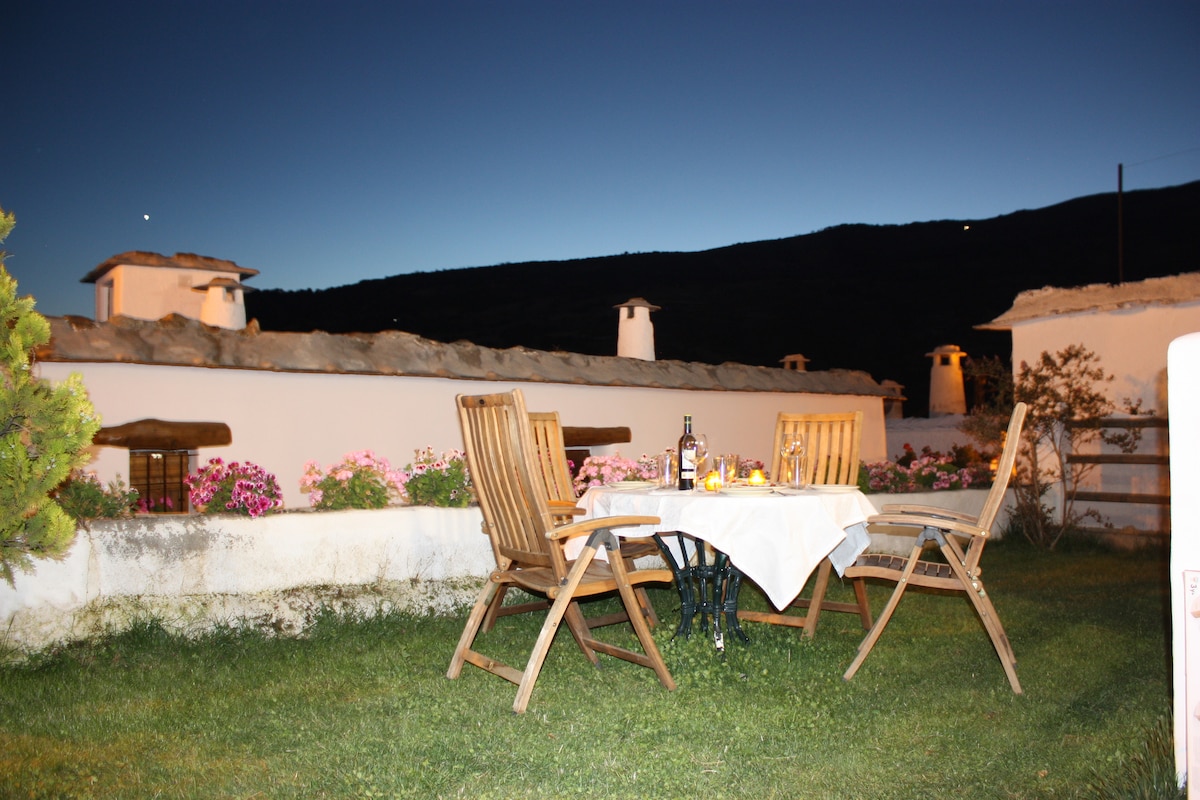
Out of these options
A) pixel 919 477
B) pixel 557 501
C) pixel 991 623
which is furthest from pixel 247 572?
pixel 919 477

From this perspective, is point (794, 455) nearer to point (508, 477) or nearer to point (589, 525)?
point (589, 525)

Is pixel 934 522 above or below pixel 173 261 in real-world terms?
below

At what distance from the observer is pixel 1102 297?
7.80 m

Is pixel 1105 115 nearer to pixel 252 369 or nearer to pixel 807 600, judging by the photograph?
pixel 807 600

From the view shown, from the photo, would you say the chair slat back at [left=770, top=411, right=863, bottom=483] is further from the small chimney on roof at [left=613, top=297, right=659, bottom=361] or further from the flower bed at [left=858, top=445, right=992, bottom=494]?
the small chimney on roof at [left=613, top=297, right=659, bottom=361]

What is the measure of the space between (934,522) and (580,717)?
5.29 ft

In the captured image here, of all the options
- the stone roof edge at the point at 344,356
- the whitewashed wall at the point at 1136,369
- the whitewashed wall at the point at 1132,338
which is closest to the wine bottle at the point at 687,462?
the stone roof edge at the point at 344,356

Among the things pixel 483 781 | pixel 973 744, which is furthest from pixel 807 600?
pixel 483 781

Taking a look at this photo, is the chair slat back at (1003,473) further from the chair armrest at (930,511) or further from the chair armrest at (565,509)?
the chair armrest at (565,509)

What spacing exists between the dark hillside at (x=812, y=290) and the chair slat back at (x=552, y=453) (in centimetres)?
2051

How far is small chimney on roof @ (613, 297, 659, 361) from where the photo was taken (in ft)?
31.2

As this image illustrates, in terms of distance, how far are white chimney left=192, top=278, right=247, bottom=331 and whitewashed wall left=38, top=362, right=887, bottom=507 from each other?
7.33 feet

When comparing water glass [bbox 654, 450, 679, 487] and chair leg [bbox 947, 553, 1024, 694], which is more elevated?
water glass [bbox 654, 450, 679, 487]

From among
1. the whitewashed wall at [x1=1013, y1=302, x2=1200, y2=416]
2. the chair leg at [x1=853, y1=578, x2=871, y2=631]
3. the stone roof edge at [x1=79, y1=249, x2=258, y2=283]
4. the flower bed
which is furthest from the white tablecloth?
the stone roof edge at [x1=79, y1=249, x2=258, y2=283]
